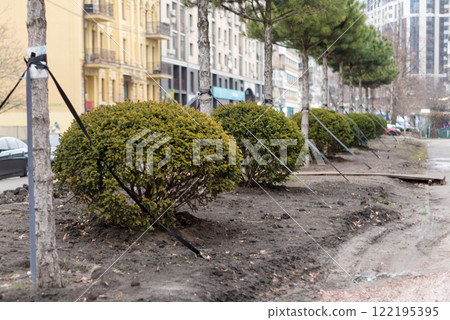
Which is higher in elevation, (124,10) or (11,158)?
(124,10)

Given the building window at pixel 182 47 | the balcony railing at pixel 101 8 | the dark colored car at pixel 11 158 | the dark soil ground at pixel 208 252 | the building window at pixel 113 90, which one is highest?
the balcony railing at pixel 101 8

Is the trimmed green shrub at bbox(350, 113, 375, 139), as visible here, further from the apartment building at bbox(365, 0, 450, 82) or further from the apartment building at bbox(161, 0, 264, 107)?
the apartment building at bbox(161, 0, 264, 107)

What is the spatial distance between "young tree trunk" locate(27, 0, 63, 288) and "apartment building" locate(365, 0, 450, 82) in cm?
3811

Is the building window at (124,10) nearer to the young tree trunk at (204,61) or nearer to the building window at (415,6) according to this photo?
the building window at (415,6)

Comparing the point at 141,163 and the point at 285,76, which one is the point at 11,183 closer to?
the point at 141,163

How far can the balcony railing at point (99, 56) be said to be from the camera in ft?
153

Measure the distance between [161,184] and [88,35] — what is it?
41118mm

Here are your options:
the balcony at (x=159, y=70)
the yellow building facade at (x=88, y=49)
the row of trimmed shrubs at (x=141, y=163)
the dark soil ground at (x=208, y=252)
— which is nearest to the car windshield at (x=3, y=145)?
the dark soil ground at (x=208, y=252)

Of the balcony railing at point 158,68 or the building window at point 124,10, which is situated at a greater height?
the building window at point 124,10

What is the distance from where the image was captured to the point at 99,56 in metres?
47.1

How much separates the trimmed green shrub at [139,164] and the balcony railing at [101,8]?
39.2 metres

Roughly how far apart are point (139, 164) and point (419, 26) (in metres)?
51.5

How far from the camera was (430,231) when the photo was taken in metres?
11.2

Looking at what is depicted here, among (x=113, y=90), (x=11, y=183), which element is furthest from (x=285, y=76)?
(x=11, y=183)
